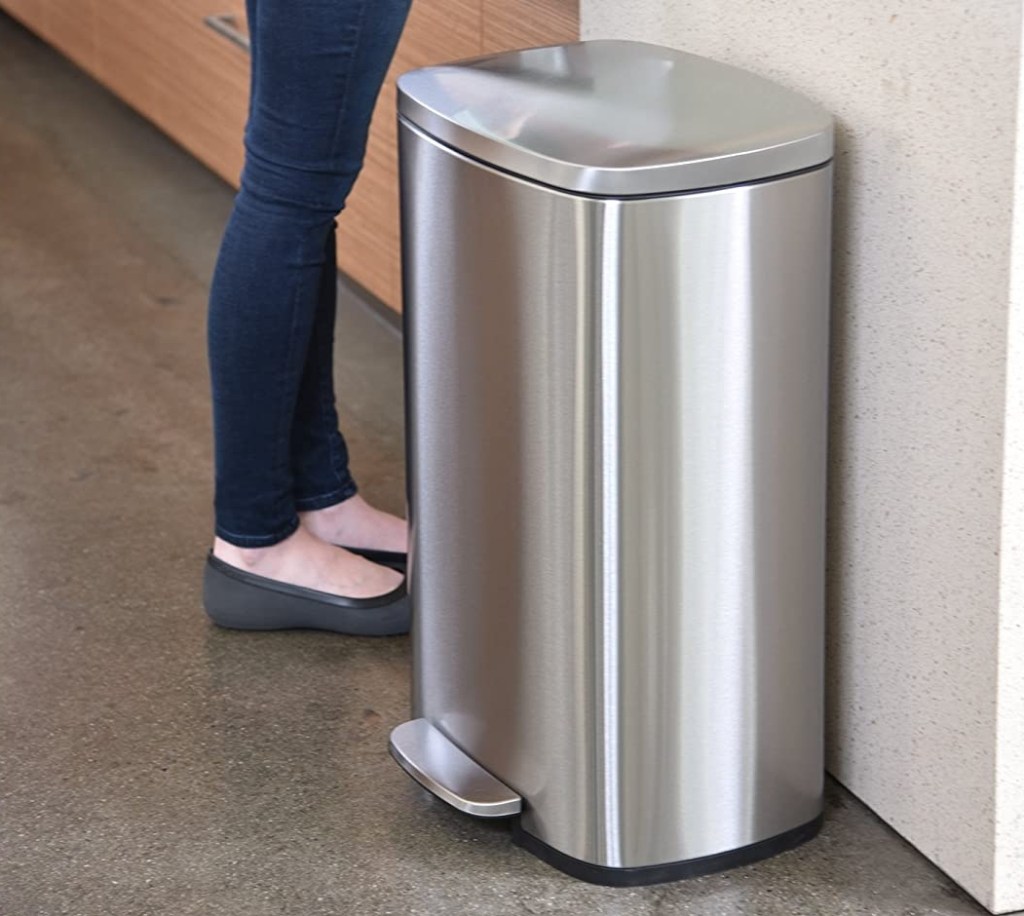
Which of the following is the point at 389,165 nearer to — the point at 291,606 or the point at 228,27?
the point at 228,27

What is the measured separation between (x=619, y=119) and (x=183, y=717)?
0.63 meters

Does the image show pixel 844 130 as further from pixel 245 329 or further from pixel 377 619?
pixel 377 619

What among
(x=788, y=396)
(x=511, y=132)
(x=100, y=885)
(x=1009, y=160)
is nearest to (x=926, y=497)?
(x=788, y=396)

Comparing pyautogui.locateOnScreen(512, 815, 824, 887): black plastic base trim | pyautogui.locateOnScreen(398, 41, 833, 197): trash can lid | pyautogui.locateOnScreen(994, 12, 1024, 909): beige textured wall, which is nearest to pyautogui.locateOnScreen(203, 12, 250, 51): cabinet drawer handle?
pyautogui.locateOnScreen(398, 41, 833, 197): trash can lid

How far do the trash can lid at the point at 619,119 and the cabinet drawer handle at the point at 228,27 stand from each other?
44.9 inches

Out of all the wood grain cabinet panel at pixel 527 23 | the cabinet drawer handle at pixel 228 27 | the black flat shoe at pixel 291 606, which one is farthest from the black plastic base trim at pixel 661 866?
the cabinet drawer handle at pixel 228 27

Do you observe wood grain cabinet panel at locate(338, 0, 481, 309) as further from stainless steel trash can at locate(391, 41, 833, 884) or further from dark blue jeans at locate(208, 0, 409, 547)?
stainless steel trash can at locate(391, 41, 833, 884)

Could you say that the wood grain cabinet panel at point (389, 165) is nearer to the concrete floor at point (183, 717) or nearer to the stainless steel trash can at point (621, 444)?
the concrete floor at point (183, 717)

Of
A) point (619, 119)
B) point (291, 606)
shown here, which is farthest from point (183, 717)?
point (619, 119)

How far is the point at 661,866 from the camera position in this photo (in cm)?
122

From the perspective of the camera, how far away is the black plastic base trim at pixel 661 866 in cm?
122

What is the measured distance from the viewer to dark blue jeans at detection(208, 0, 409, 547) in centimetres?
129

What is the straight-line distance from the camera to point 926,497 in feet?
3.78

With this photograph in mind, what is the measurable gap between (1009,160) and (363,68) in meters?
0.50
